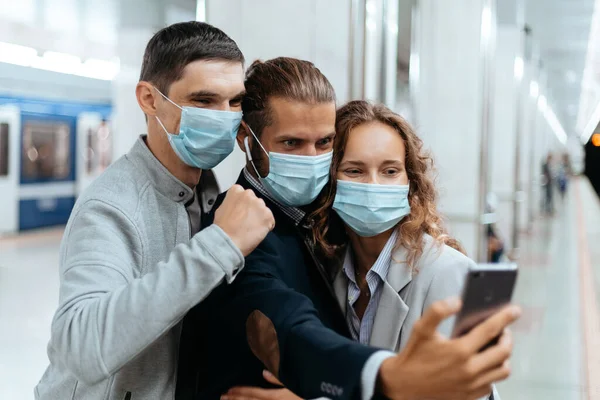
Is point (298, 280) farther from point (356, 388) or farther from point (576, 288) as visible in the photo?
point (576, 288)

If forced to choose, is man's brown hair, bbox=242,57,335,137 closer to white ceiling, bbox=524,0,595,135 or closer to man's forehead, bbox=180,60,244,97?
man's forehead, bbox=180,60,244,97

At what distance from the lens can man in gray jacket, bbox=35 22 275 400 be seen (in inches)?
47.2

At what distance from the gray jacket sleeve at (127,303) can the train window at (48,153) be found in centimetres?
531

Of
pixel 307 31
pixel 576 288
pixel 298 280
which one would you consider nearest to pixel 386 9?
pixel 307 31

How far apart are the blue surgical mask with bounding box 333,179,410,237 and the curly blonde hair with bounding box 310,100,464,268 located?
45 mm

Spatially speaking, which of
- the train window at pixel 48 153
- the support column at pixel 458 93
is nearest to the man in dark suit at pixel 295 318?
the support column at pixel 458 93

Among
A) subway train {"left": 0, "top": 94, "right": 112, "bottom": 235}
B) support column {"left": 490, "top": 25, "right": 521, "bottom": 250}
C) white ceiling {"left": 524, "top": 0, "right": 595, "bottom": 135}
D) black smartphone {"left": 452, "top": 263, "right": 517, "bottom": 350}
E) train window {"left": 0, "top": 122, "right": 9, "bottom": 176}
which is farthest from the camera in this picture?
white ceiling {"left": 524, "top": 0, "right": 595, "bottom": 135}

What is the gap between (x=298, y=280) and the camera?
5.21 feet

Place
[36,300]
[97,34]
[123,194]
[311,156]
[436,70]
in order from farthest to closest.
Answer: [436,70] → [36,300] → [97,34] → [311,156] → [123,194]

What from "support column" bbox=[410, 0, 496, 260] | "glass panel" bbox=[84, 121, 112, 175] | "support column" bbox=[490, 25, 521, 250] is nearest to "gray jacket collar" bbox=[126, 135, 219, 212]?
"support column" bbox=[410, 0, 496, 260]

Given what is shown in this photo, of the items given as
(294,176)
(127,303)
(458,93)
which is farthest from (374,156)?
(458,93)

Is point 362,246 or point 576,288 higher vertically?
point 362,246

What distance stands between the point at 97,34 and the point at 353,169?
1.85 metres

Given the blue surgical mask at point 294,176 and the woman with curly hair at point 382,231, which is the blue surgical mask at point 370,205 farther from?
the blue surgical mask at point 294,176
